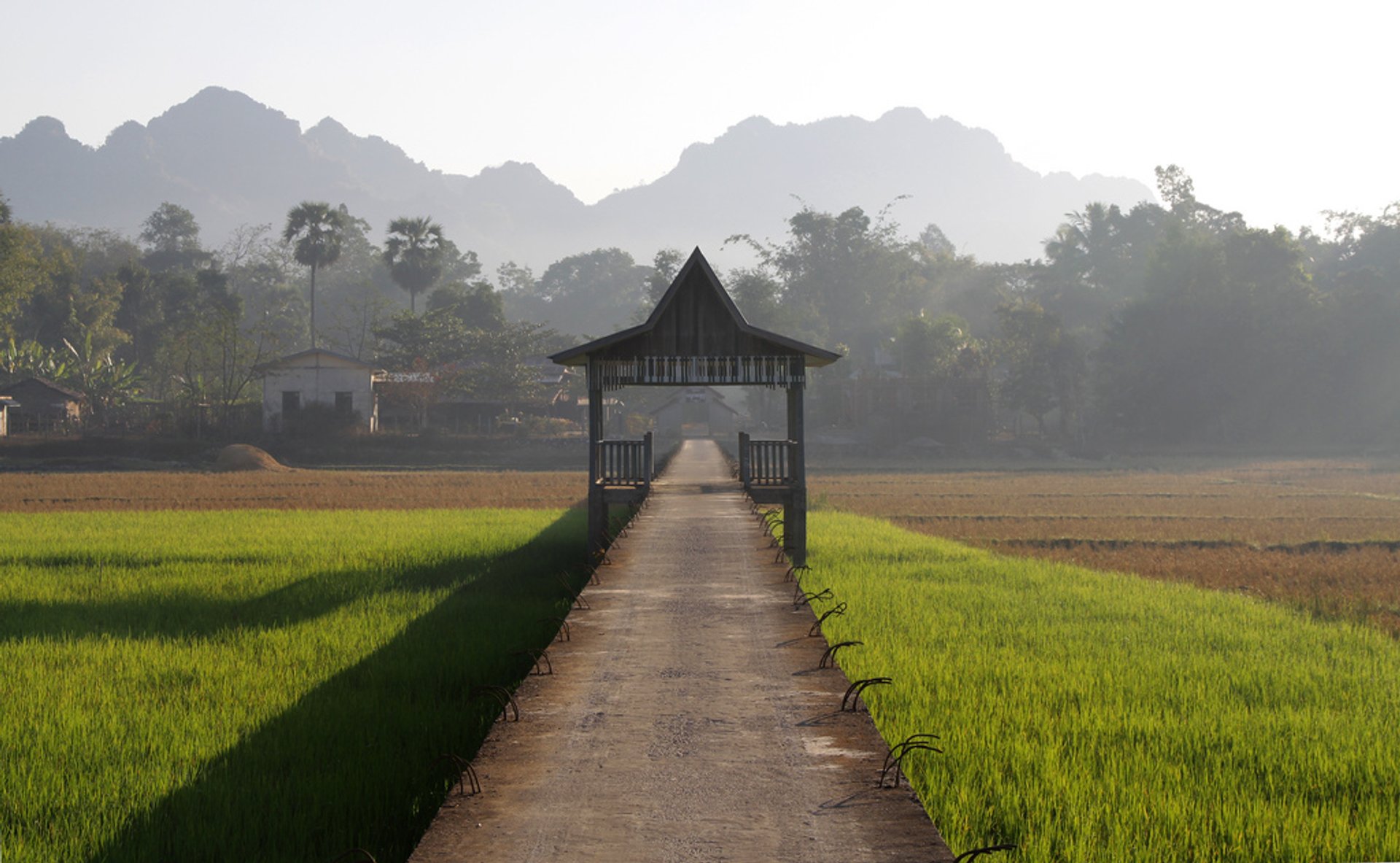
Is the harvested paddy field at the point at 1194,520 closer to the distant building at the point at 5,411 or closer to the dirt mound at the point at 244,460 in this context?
the dirt mound at the point at 244,460

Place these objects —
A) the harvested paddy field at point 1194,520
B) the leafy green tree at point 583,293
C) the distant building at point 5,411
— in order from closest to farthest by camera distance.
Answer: the harvested paddy field at point 1194,520 < the distant building at point 5,411 < the leafy green tree at point 583,293

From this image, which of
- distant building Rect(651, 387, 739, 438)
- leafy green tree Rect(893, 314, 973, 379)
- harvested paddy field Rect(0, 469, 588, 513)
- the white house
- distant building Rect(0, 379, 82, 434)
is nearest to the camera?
harvested paddy field Rect(0, 469, 588, 513)

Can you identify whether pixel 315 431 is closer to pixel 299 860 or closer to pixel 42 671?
pixel 42 671

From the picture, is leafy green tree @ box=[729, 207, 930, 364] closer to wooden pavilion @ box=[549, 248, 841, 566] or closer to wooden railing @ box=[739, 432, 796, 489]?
wooden railing @ box=[739, 432, 796, 489]

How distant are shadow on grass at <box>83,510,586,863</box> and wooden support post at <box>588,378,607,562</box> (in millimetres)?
5729

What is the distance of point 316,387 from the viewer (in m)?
57.2

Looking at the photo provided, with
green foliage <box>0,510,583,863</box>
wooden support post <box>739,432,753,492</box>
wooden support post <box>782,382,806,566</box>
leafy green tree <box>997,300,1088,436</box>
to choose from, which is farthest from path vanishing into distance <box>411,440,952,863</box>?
leafy green tree <box>997,300,1088,436</box>

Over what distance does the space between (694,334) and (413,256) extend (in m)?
67.7

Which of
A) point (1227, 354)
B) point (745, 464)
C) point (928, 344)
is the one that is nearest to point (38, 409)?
point (745, 464)

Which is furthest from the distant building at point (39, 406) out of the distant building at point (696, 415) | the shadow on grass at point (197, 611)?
the shadow on grass at point (197, 611)

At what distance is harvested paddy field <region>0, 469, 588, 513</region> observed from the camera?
1161 inches

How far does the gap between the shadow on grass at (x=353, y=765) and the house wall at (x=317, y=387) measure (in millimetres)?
47939

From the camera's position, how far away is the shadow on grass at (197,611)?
11938mm

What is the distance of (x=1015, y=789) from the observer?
672 cm
